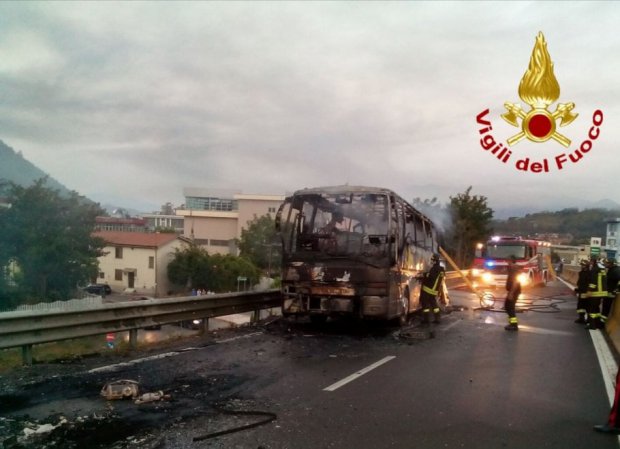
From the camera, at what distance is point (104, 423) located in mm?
→ 4934

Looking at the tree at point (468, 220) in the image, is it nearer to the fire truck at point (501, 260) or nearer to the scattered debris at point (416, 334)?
the fire truck at point (501, 260)

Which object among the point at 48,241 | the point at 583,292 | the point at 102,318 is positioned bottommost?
the point at 583,292

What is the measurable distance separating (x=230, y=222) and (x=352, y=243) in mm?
64084

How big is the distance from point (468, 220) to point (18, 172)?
31928 millimetres

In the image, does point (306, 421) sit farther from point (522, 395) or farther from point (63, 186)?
point (63, 186)

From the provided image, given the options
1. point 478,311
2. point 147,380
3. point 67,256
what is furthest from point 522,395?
point 67,256

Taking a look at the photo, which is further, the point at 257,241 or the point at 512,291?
the point at 257,241

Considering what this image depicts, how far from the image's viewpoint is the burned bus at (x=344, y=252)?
1086 centimetres

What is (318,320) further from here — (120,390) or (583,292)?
(120,390)

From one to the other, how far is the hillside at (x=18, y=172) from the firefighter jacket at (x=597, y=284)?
1993 cm

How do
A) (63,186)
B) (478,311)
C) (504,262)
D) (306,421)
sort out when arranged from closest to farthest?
(306,421), (478,311), (504,262), (63,186)

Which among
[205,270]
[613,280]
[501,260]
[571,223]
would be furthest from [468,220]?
[613,280]

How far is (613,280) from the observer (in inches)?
533

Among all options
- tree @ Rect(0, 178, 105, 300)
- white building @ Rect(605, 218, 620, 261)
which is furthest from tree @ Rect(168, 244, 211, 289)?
white building @ Rect(605, 218, 620, 261)
